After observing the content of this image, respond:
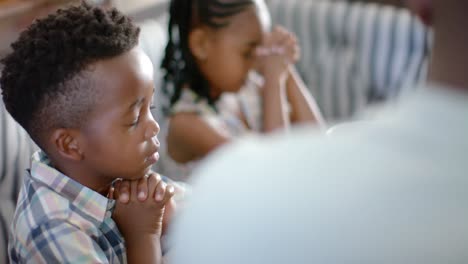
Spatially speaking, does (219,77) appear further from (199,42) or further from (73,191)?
(73,191)

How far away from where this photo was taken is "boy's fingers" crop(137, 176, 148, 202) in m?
0.81

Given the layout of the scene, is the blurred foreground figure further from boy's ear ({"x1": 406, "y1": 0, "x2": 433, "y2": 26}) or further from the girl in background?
the girl in background

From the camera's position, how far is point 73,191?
82 cm

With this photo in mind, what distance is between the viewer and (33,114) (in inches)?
31.1

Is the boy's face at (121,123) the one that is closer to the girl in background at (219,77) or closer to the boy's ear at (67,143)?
the boy's ear at (67,143)

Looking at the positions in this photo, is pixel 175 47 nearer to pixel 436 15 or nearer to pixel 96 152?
pixel 96 152

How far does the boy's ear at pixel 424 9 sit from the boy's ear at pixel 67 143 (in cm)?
48

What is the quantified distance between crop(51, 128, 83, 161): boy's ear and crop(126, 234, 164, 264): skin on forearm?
14cm

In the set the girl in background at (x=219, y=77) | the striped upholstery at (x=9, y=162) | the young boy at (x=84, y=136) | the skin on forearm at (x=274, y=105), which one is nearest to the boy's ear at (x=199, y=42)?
the girl in background at (x=219, y=77)

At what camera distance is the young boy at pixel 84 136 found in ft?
2.49

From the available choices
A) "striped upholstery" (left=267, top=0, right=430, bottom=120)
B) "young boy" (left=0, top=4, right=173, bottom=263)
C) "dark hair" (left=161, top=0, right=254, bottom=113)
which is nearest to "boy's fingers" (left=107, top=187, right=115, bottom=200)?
"young boy" (left=0, top=4, right=173, bottom=263)

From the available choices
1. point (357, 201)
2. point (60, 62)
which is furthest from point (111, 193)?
point (357, 201)

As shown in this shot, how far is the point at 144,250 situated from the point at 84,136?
7.1 inches

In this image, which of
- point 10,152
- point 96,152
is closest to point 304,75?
point 10,152
